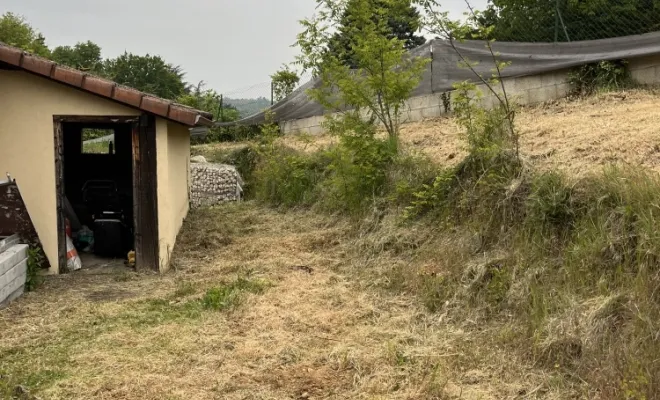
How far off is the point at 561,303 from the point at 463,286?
1096mm

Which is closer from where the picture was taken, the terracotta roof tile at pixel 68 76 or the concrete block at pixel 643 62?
the terracotta roof tile at pixel 68 76

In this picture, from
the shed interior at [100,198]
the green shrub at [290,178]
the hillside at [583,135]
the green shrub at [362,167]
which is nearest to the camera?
the hillside at [583,135]

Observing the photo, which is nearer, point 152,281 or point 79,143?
point 152,281

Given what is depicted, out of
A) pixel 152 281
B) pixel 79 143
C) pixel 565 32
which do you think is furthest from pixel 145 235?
pixel 565 32

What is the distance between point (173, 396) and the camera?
376cm

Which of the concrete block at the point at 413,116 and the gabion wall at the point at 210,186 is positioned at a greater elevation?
the concrete block at the point at 413,116

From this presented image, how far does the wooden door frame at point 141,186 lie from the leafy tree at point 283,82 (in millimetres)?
9241

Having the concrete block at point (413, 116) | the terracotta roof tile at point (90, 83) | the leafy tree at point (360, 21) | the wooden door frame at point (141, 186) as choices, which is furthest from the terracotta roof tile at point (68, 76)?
the concrete block at point (413, 116)

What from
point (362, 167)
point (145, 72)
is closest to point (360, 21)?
point (362, 167)

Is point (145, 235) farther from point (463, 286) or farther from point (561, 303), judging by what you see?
point (561, 303)

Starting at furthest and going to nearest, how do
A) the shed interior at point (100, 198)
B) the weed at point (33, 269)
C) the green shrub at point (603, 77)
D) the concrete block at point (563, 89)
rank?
the concrete block at point (563, 89) → the green shrub at point (603, 77) → the shed interior at point (100, 198) → the weed at point (33, 269)

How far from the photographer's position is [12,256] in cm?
589

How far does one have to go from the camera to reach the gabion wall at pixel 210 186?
42.2 feet

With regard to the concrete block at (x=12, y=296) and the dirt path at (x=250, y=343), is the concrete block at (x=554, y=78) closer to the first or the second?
the dirt path at (x=250, y=343)
